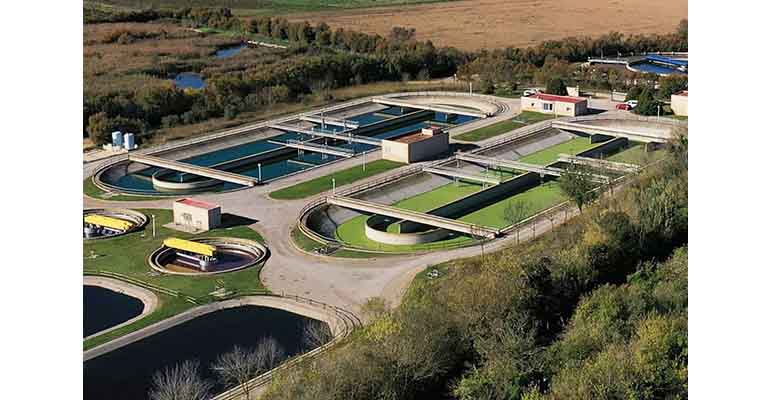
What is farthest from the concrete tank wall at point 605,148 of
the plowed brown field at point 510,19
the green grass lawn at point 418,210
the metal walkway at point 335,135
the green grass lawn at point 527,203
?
the plowed brown field at point 510,19

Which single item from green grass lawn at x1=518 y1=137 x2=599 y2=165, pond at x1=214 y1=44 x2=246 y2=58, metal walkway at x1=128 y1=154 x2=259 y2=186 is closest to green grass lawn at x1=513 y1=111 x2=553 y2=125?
green grass lawn at x1=518 y1=137 x2=599 y2=165

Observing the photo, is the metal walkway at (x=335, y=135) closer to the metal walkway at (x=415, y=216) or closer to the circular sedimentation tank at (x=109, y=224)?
the metal walkway at (x=415, y=216)

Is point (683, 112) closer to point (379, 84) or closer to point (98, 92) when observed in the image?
point (379, 84)

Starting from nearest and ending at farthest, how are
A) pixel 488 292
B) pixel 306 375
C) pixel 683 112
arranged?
1. pixel 306 375
2. pixel 488 292
3. pixel 683 112

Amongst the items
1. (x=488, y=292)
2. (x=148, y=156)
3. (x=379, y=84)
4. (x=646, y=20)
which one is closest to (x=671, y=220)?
(x=488, y=292)

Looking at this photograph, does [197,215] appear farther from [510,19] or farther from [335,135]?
[510,19]

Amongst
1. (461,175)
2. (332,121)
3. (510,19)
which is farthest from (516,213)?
(510,19)
